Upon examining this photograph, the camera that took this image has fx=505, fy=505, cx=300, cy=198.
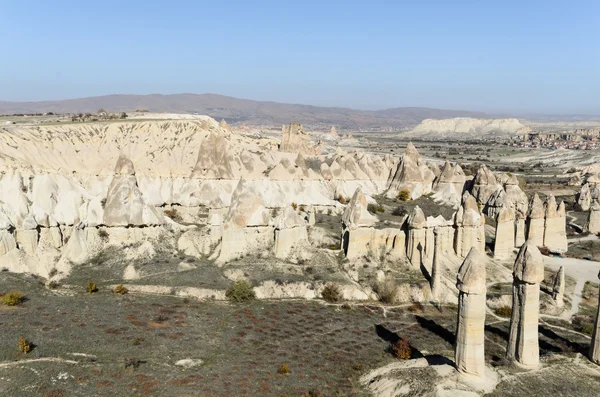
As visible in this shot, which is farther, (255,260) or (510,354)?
(255,260)

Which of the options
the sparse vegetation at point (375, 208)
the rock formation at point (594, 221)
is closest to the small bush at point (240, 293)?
the sparse vegetation at point (375, 208)

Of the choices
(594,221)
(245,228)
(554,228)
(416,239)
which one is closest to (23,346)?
(245,228)

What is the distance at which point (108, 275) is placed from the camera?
103 feet

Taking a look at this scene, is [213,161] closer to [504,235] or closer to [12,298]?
[504,235]

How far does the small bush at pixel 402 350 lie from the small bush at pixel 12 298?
1905cm

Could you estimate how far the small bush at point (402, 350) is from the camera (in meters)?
22.7

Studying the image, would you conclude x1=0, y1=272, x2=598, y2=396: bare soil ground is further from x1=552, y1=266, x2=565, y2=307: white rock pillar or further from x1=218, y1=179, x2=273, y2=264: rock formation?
x1=218, y1=179, x2=273, y2=264: rock formation

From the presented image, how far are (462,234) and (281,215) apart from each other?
13.2 metres

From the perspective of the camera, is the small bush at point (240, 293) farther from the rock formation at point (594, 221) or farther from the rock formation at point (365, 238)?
the rock formation at point (594, 221)

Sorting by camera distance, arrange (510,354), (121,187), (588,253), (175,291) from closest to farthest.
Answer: (510,354) < (175,291) < (121,187) < (588,253)

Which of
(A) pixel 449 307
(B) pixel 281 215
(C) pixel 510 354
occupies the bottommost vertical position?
(A) pixel 449 307

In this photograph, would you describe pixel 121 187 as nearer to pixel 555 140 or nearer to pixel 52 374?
pixel 52 374

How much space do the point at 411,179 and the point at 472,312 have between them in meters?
48.6

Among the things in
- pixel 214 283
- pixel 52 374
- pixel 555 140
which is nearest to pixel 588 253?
pixel 214 283
